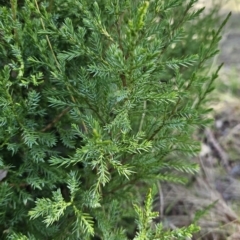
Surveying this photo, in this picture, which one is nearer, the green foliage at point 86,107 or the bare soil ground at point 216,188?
the green foliage at point 86,107

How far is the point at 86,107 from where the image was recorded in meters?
1.33

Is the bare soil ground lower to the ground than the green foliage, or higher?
lower

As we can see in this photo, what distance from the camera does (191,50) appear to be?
229cm

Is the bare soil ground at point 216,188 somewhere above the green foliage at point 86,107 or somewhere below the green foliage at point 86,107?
below

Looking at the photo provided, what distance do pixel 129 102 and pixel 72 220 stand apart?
20.8 inches

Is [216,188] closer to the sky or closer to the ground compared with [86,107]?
closer to the ground

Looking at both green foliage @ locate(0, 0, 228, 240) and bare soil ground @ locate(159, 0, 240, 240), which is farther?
bare soil ground @ locate(159, 0, 240, 240)

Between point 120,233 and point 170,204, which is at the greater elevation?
point 120,233

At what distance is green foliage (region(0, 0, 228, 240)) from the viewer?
46.7 inches

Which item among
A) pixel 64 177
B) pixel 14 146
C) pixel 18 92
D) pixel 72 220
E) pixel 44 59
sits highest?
pixel 44 59

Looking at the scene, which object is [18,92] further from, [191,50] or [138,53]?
[191,50]

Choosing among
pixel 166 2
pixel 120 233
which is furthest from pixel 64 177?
pixel 166 2

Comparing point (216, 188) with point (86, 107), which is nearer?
point (86, 107)

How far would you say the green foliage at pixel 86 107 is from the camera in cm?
119
